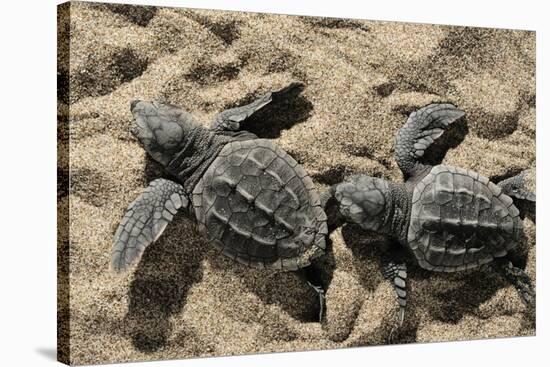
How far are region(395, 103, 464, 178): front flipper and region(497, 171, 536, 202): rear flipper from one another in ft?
1.64

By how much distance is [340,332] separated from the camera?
3.83m

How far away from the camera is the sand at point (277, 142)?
3447 millimetres

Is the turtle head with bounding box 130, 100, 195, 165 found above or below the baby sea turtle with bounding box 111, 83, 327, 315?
above

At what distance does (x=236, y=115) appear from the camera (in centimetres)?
366

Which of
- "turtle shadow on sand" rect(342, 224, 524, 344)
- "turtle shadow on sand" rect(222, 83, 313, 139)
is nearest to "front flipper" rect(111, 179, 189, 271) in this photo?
"turtle shadow on sand" rect(222, 83, 313, 139)

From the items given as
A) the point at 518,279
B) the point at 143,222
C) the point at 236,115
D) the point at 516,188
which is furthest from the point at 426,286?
the point at 143,222

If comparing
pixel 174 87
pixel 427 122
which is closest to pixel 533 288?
pixel 427 122

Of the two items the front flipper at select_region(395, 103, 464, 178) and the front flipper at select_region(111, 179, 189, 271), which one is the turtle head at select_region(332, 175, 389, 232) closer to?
the front flipper at select_region(395, 103, 464, 178)

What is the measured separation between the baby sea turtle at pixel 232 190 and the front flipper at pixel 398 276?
0.44 metres

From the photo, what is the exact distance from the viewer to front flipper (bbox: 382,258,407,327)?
390 centimetres

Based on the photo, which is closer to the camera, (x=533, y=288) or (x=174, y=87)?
(x=174, y=87)

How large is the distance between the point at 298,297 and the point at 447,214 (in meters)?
0.87

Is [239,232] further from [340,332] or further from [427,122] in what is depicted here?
[427,122]

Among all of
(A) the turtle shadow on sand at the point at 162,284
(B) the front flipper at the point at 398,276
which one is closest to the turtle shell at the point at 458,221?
(B) the front flipper at the point at 398,276
